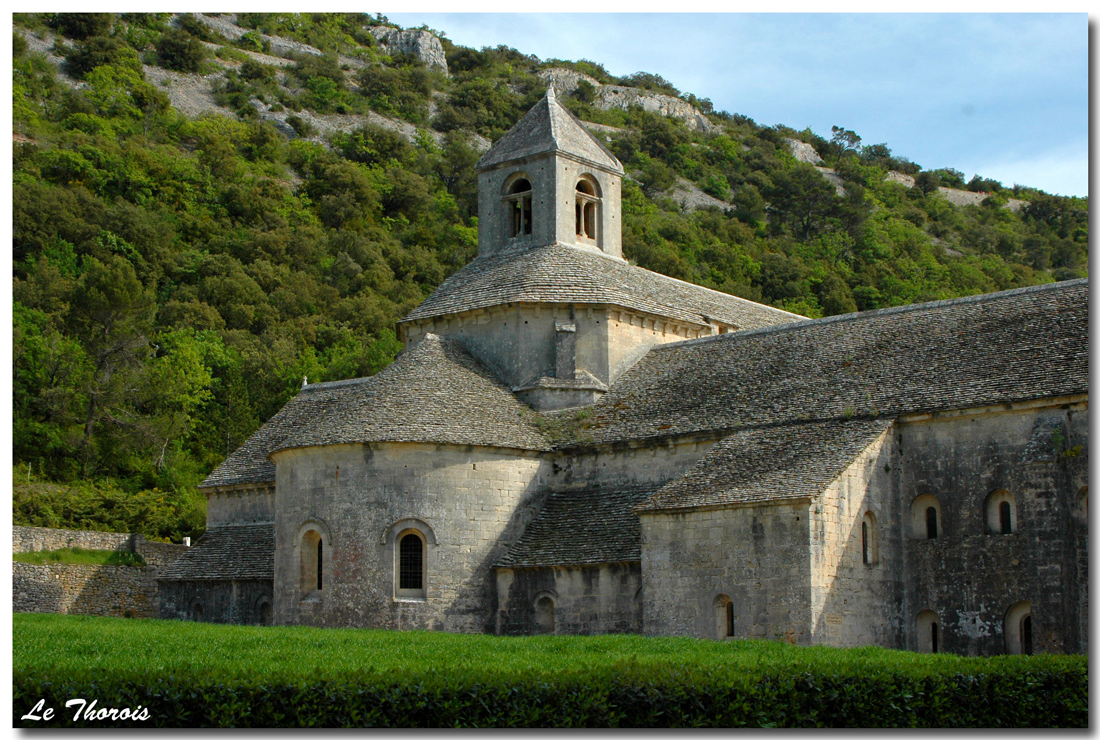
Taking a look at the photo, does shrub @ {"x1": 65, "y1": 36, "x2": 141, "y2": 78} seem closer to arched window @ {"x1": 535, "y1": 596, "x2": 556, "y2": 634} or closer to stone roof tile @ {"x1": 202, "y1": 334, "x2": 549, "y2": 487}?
stone roof tile @ {"x1": 202, "y1": 334, "x2": 549, "y2": 487}

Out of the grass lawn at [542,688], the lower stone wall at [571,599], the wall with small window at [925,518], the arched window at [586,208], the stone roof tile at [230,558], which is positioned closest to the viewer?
the grass lawn at [542,688]

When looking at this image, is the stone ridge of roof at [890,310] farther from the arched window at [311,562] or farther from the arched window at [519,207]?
the arched window at [311,562]

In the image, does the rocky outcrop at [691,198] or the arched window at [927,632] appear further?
the rocky outcrop at [691,198]

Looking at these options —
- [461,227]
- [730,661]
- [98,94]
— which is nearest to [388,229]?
[461,227]

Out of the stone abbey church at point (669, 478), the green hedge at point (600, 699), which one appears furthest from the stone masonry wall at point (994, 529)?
the green hedge at point (600, 699)

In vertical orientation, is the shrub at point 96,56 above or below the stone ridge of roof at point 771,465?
above

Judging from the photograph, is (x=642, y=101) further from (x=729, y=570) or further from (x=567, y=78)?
(x=729, y=570)

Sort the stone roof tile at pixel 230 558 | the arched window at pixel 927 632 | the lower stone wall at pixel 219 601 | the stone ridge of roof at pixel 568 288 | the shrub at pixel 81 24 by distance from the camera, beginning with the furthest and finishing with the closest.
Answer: the shrub at pixel 81 24 < the stone ridge of roof at pixel 568 288 < the stone roof tile at pixel 230 558 < the lower stone wall at pixel 219 601 < the arched window at pixel 927 632

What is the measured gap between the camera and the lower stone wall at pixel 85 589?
37.4 m

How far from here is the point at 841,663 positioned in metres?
16.6

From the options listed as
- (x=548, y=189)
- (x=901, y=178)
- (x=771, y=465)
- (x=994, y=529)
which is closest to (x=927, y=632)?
(x=994, y=529)

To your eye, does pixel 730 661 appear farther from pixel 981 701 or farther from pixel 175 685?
pixel 175 685

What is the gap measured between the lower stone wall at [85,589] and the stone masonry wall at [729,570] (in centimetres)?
1905

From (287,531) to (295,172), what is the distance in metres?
64.9
